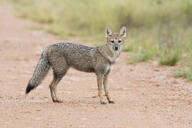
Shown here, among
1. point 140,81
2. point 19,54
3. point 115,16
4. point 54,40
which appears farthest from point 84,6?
point 140,81

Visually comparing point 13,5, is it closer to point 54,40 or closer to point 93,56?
point 54,40

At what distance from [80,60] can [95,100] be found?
0.66m

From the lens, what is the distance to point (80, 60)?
7.66m

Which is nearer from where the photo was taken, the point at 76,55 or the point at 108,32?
the point at 76,55

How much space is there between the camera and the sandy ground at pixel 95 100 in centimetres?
622

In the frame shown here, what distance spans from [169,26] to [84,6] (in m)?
4.90

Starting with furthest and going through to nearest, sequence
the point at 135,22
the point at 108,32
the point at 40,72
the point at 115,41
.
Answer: the point at 135,22
the point at 108,32
the point at 115,41
the point at 40,72

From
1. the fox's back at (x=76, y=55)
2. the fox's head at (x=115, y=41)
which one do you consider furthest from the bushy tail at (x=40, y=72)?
the fox's head at (x=115, y=41)

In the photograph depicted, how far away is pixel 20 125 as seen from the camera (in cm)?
598

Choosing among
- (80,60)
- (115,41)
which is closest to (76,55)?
(80,60)

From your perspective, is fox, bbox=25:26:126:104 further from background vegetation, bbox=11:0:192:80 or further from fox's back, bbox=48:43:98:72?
background vegetation, bbox=11:0:192:80

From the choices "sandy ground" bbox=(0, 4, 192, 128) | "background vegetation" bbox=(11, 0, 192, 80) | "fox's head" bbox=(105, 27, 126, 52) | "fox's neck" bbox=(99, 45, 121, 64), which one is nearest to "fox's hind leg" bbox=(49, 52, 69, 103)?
"sandy ground" bbox=(0, 4, 192, 128)

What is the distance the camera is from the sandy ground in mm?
6219

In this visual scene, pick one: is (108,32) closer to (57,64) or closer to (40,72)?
(57,64)
